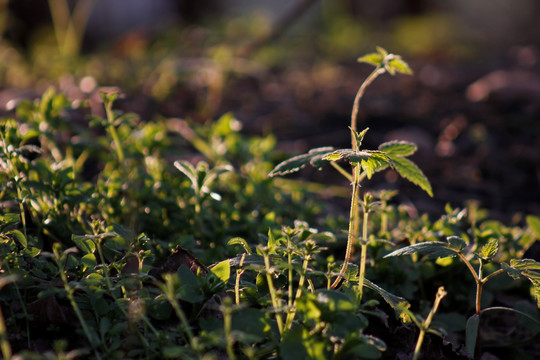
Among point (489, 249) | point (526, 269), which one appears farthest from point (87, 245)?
point (526, 269)

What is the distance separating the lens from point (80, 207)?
6.81ft

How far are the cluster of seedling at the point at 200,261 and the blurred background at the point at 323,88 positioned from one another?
599mm

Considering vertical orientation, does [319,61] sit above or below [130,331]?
below

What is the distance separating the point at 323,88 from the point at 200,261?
10.9 ft

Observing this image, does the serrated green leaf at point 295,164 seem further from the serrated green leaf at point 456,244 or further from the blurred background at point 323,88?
the blurred background at point 323,88

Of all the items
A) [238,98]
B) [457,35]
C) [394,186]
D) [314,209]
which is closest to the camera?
[314,209]

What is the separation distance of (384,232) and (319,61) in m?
4.26

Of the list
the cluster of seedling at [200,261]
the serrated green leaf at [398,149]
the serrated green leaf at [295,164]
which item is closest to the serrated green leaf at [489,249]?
the cluster of seedling at [200,261]

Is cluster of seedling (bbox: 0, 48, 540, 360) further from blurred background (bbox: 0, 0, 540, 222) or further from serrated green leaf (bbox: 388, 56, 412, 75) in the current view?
blurred background (bbox: 0, 0, 540, 222)

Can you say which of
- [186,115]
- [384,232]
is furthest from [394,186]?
[186,115]

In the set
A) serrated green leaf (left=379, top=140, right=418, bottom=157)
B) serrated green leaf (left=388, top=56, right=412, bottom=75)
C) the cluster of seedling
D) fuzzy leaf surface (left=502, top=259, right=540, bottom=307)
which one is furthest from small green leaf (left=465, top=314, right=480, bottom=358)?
serrated green leaf (left=388, top=56, right=412, bottom=75)

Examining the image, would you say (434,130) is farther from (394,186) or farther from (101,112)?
(101,112)

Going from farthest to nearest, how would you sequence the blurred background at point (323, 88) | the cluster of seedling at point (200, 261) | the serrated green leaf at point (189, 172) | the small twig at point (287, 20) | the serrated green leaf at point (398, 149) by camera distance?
the small twig at point (287, 20) → the blurred background at point (323, 88) → the serrated green leaf at point (189, 172) → the serrated green leaf at point (398, 149) → the cluster of seedling at point (200, 261)

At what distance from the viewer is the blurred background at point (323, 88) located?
3629mm
